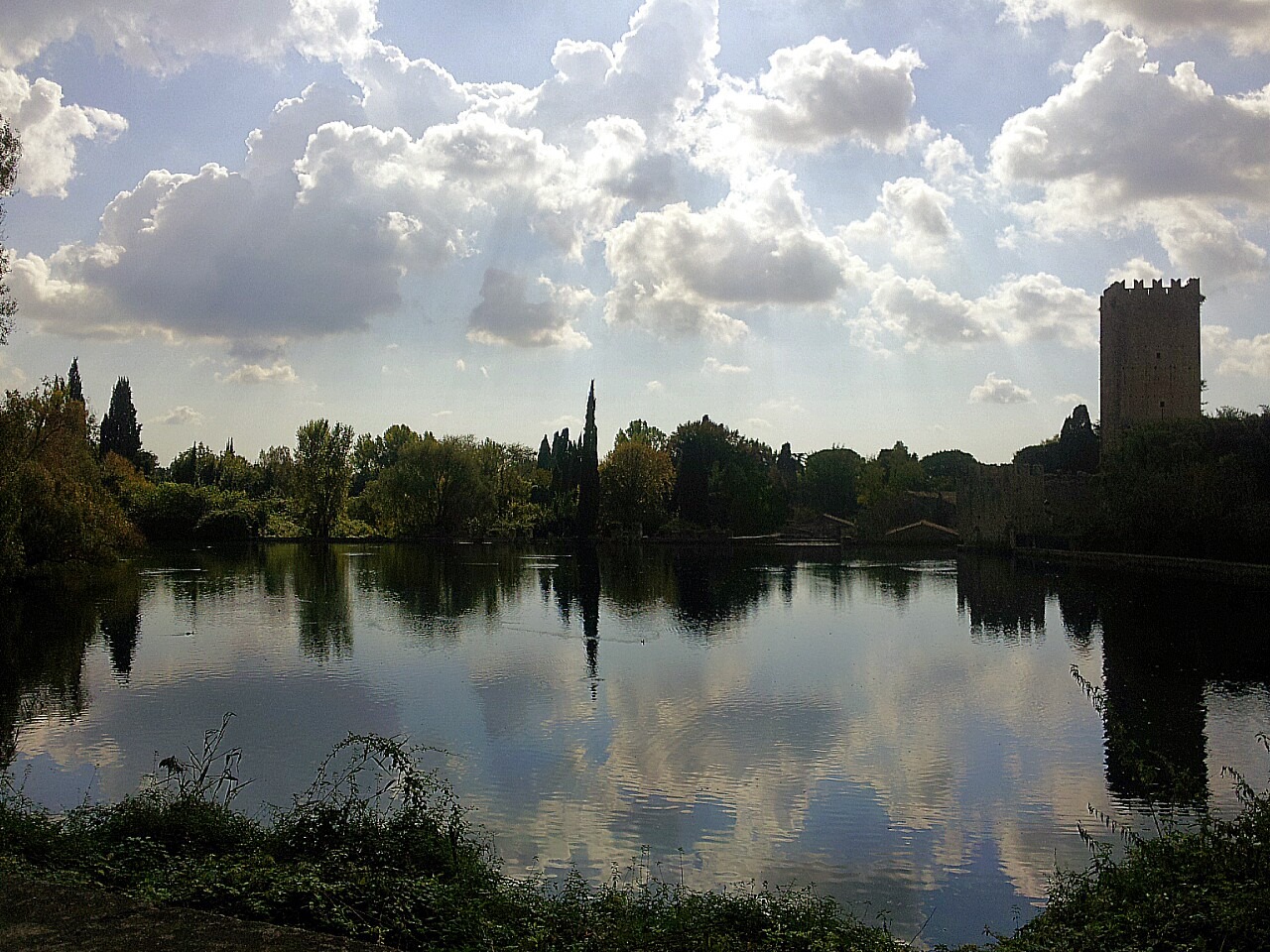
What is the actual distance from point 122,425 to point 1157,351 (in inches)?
2770

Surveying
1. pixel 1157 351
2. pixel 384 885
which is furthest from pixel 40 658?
pixel 1157 351

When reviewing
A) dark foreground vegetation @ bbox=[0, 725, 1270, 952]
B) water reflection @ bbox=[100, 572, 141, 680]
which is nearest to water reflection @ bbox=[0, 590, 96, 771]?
water reflection @ bbox=[100, 572, 141, 680]

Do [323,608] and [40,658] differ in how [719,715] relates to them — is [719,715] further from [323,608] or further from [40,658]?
[323,608]

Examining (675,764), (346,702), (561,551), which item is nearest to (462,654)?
(346,702)

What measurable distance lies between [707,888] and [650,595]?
23.5 metres

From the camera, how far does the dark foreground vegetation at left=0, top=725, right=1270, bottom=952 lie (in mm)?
5121

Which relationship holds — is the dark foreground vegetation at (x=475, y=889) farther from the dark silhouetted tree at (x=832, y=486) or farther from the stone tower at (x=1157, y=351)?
the dark silhouetted tree at (x=832, y=486)

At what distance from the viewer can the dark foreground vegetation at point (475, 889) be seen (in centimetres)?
512

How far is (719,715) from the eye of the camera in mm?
13359

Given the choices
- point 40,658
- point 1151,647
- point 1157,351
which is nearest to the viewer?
point 40,658

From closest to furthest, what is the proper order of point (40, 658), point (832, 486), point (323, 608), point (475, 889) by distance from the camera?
point (475, 889) → point (40, 658) → point (323, 608) → point (832, 486)

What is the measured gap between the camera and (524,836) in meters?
8.30

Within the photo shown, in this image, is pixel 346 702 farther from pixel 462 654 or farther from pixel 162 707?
pixel 462 654

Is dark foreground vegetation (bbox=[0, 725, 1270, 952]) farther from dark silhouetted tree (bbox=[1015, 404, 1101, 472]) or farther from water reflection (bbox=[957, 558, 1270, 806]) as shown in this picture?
dark silhouetted tree (bbox=[1015, 404, 1101, 472])
